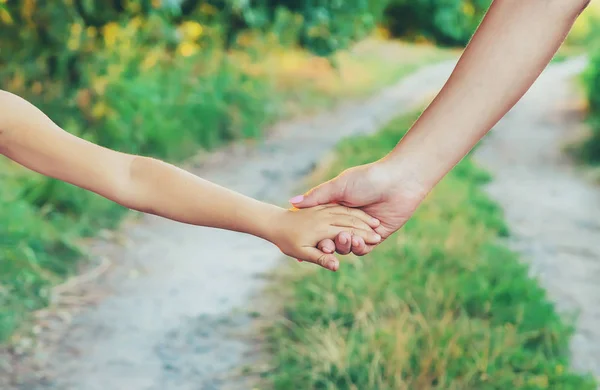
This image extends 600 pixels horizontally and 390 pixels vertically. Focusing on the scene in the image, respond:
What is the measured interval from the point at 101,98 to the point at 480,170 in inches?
105

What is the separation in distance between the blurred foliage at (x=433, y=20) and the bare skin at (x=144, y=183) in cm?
1374

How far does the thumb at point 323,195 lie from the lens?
6.59 ft

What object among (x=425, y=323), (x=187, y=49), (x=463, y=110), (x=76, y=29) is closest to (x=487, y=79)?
(x=463, y=110)

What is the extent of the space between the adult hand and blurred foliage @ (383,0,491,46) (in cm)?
1364

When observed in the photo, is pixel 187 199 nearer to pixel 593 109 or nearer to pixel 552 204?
pixel 552 204

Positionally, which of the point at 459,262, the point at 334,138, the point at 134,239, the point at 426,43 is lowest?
the point at 459,262

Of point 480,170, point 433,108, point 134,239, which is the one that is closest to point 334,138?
point 480,170

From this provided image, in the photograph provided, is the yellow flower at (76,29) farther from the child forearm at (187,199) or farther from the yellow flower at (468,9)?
the yellow flower at (468,9)

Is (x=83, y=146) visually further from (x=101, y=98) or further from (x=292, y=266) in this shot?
(x=101, y=98)

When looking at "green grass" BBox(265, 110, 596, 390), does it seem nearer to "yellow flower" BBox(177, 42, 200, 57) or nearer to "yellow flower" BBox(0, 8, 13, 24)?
"yellow flower" BBox(0, 8, 13, 24)

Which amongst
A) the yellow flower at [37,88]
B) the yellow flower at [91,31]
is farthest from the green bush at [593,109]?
the yellow flower at [37,88]

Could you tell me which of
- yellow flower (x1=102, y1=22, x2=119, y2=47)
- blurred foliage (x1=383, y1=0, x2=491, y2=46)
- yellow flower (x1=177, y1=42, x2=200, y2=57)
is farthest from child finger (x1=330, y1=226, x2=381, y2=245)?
blurred foliage (x1=383, y1=0, x2=491, y2=46)

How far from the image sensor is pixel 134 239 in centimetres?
441

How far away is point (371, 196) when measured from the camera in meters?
1.98
